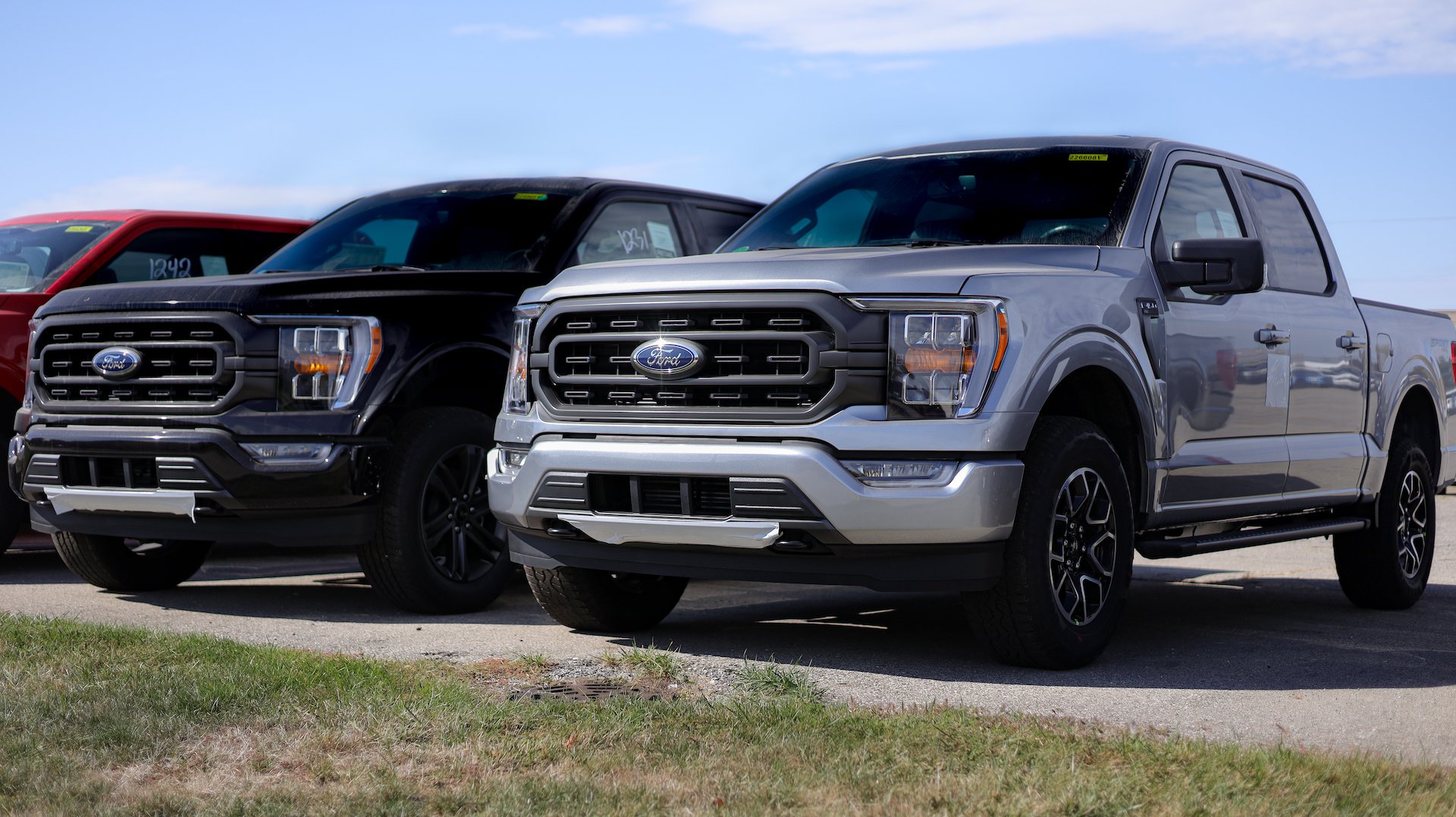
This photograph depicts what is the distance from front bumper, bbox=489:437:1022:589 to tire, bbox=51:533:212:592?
9.53 ft

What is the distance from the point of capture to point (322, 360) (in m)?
6.99

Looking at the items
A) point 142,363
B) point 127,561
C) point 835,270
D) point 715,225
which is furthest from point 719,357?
point 127,561

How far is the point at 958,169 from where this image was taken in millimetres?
7012

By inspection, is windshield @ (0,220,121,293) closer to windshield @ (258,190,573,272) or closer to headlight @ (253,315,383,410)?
windshield @ (258,190,573,272)

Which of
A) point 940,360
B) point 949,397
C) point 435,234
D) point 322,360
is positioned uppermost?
point 435,234

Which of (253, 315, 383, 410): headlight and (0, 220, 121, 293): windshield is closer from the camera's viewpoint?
(253, 315, 383, 410): headlight

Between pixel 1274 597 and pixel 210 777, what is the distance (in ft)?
20.6

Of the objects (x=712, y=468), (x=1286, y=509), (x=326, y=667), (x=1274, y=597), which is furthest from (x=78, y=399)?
(x=1274, y=597)

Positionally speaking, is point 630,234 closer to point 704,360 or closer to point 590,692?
point 704,360

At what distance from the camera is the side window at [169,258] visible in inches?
380

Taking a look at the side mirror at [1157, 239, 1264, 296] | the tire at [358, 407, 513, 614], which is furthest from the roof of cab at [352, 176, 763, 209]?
the side mirror at [1157, 239, 1264, 296]

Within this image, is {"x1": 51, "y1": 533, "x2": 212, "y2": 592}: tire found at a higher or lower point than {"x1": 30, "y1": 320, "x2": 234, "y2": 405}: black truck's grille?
lower

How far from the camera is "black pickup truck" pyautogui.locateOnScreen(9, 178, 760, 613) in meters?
6.90

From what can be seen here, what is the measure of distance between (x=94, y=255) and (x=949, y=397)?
5.98 metres
